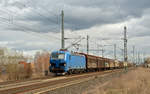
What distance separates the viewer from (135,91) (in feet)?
42.9

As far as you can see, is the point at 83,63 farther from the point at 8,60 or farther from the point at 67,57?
the point at 8,60

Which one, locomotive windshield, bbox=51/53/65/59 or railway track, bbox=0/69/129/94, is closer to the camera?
railway track, bbox=0/69/129/94

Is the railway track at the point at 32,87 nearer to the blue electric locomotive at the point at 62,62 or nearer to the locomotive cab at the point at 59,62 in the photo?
the locomotive cab at the point at 59,62

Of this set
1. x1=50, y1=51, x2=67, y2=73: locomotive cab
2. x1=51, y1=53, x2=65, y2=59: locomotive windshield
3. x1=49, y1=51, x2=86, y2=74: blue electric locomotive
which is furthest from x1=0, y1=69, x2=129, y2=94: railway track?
x1=51, y1=53, x2=65, y2=59: locomotive windshield

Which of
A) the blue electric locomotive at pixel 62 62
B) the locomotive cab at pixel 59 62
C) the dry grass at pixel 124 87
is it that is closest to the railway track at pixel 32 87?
the dry grass at pixel 124 87

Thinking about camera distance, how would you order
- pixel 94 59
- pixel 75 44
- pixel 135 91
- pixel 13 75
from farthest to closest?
pixel 94 59 < pixel 75 44 < pixel 13 75 < pixel 135 91

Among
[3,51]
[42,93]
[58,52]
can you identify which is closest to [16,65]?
[58,52]

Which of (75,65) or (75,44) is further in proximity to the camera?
(75,44)

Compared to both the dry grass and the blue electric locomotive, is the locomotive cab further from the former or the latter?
the dry grass

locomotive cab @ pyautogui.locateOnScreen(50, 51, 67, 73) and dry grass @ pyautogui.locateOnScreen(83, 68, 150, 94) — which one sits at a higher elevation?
locomotive cab @ pyautogui.locateOnScreen(50, 51, 67, 73)

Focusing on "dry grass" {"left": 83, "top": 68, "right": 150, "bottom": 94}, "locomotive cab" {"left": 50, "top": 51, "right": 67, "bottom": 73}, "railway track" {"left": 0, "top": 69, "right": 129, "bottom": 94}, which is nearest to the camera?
"dry grass" {"left": 83, "top": 68, "right": 150, "bottom": 94}

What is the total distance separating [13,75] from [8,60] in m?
2.03

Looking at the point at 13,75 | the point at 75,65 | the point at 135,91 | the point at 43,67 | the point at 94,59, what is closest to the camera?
the point at 135,91

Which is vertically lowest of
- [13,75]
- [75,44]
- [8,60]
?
[13,75]
